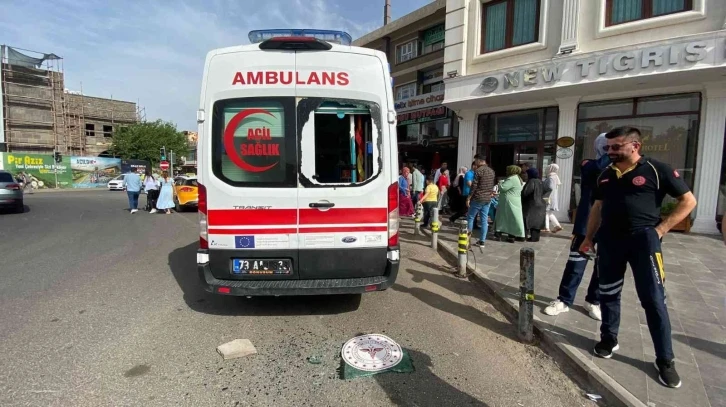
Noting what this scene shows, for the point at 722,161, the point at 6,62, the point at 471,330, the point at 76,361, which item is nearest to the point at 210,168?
the point at 76,361

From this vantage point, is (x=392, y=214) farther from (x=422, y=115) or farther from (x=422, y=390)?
(x=422, y=115)

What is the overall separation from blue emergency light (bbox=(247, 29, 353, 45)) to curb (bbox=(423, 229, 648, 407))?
11.8 ft

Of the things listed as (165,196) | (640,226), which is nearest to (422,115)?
(165,196)

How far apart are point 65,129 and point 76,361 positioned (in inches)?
1656

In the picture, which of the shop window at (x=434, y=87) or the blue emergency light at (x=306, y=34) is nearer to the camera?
the blue emergency light at (x=306, y=34)

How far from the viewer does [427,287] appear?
4969 millimetres

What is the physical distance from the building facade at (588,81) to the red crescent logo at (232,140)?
852 cm

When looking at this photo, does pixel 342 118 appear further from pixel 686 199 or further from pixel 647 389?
pixel 647 389

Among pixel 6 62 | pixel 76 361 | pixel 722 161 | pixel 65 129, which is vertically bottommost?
pixel 76 361

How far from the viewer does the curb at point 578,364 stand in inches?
99.5

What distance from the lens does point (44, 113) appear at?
32.9m

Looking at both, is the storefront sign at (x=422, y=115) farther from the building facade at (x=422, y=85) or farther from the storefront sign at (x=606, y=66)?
the storefront sign at (x=606, y=66)

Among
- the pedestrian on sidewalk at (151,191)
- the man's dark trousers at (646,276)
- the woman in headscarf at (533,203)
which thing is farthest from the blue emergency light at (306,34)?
the pedestrian on sidewalk at (151,191)

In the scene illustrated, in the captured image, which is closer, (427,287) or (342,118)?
(342,118)
